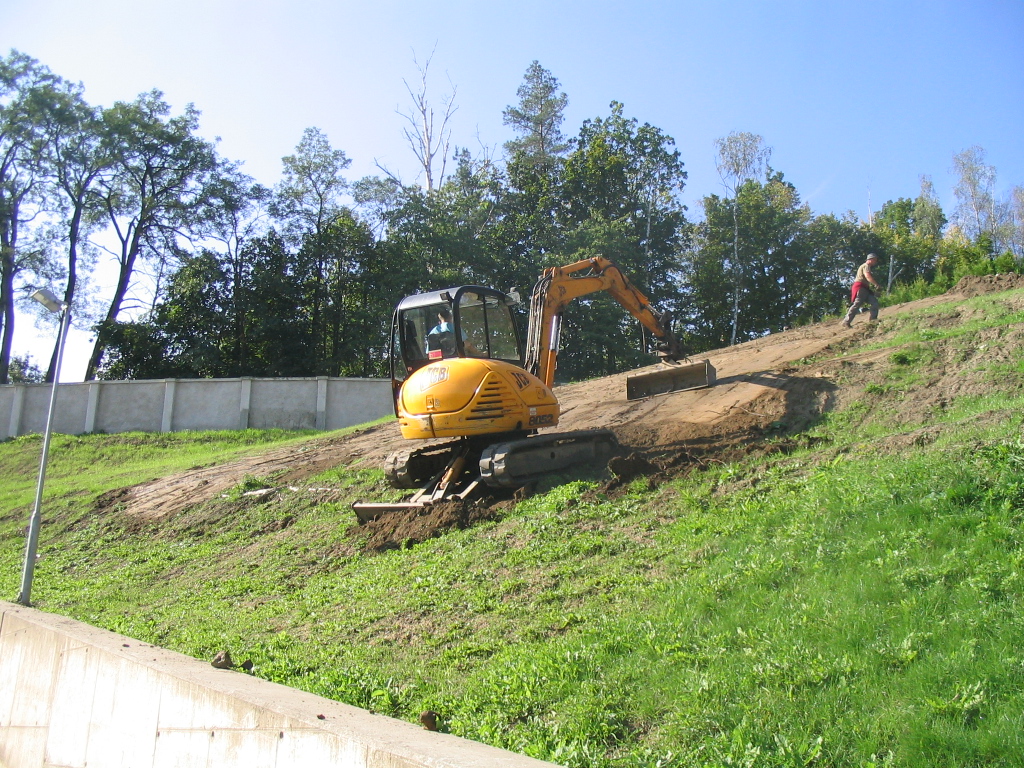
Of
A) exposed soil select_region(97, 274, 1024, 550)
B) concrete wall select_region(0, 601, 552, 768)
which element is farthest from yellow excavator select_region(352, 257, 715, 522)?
concrete wall select_region(0, 601, 552, 768)

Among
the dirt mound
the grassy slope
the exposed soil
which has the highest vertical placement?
the dirt mound

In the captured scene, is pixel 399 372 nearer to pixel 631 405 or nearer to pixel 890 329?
pixel 631 405

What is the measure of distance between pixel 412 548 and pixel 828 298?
33.2m

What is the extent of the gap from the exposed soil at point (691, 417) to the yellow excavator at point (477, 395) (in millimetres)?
572

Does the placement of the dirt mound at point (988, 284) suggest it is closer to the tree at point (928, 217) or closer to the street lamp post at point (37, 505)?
the street lamp post at point (37, 505)

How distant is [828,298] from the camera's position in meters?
38.4

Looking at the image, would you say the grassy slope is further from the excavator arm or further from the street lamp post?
the excavator arm

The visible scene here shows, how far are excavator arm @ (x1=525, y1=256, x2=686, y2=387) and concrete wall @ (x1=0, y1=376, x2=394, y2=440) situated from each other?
45.8ft

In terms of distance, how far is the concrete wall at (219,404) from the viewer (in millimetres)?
26828

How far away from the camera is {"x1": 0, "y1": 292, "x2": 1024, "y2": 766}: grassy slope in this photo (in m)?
4.43

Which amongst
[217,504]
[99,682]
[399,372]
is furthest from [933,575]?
[217,504]

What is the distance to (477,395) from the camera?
34.7 feet

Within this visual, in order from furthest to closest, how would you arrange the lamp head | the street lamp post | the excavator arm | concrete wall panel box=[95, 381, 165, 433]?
concrete wall panel box=[95, 381, 165, 433]
the excavator arm
the lamp head
the street lamp post

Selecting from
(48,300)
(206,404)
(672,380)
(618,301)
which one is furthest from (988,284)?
(206,404)
